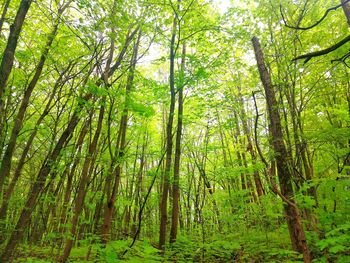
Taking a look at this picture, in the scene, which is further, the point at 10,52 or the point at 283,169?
the point at 283,169

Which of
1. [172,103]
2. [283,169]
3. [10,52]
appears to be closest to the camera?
[10,52]

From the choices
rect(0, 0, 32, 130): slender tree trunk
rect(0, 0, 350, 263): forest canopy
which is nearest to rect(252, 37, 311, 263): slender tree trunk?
rect(0, 0, 350, 263): forest canopy

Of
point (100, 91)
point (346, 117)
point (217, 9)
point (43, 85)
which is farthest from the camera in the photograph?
point (217, 9)

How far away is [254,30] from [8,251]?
899 cm

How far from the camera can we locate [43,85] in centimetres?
946

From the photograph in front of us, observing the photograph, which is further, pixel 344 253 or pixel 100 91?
pixel 344 253

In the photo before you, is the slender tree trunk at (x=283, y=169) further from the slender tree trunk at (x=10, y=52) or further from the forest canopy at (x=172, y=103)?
the slender tree trunk at (x=10, y=52)

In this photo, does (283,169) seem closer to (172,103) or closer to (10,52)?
(172,103)

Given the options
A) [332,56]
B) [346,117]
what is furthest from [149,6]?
[346,117]

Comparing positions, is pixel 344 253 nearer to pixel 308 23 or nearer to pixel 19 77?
pixel 308 23

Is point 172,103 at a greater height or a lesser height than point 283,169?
greater

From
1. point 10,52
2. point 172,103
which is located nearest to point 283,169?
point 172,103

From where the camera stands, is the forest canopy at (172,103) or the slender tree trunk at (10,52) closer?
the slender tree trunk at (10,52)

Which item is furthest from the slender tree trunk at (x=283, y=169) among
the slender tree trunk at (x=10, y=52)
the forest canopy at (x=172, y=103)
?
the slender tree trunk at (x=10, y=52)
